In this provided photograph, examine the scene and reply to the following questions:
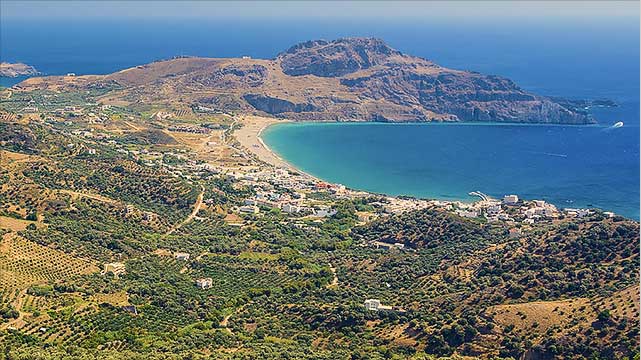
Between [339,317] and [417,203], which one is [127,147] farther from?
[339,317]

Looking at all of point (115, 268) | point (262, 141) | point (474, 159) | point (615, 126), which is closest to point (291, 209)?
point (115, 268)

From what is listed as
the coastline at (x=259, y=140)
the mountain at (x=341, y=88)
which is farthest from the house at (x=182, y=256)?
the mountain at (x=341, y=88)

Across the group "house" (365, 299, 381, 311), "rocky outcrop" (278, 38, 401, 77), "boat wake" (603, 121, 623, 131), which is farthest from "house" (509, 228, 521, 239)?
"rocky outcrop" (278, 38, 401, 77)

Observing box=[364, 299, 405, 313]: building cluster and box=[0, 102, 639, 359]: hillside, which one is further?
box=[364, 299, 405, 313]: building cluster

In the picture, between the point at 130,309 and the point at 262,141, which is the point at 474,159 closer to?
the point at 262,141

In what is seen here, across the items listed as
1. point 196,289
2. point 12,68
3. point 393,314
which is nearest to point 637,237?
point 393,314

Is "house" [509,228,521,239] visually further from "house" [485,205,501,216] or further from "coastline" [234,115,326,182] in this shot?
"coastline" [234,115,326,182]
